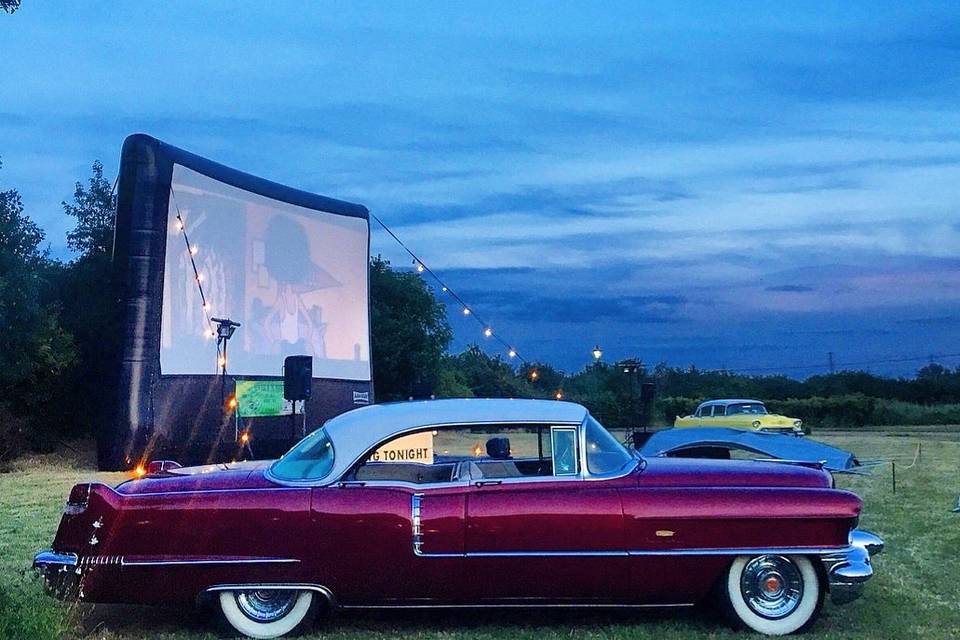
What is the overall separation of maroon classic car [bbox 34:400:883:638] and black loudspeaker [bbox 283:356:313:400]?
1250 centimetres

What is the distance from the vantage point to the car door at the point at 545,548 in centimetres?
478

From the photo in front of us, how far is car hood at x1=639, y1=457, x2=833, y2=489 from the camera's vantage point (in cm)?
497

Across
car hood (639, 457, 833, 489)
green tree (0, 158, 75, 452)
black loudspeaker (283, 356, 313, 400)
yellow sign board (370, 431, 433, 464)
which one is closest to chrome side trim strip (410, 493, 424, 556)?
yellow sign board (370, 431, 433, 464)

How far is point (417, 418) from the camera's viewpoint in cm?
508

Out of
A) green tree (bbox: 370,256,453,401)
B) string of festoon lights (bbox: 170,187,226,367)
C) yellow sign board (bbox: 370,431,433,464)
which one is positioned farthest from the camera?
green tree (bbox: 370,256,453,401)

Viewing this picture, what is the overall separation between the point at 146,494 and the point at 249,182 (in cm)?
1475

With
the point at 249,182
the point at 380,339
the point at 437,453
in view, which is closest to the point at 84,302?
the point at 249,182

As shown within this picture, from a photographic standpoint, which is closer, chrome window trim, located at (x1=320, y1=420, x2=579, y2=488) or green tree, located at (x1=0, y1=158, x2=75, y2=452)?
chrome window trim, located at (x1=320, y1=420, x2=579, y2=488)

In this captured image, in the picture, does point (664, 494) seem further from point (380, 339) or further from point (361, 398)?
point (380, 339)

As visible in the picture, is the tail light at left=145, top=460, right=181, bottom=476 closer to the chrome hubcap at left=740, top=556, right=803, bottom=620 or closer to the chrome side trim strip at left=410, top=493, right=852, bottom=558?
the chrome side trim strip at left=410, top=493, right=852, bottom=558

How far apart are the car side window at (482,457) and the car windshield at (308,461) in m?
0.17

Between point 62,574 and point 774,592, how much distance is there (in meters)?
3.50

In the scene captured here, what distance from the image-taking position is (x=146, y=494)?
16.0 feet

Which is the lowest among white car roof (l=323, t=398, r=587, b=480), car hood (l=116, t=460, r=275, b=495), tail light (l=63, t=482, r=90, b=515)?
tail light (l=63, t=482, r=90, b=515)
